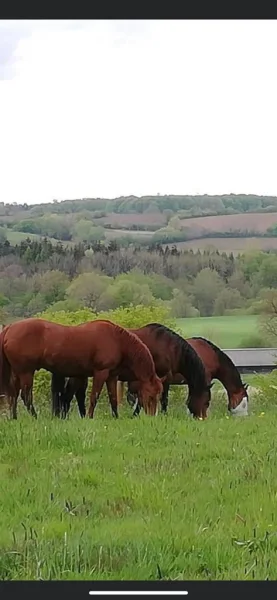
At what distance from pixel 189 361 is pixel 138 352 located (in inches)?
35.2

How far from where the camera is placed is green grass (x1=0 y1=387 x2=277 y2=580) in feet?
6.23

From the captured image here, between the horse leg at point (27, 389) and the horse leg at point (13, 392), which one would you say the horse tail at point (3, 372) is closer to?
the horse leg at point (13, 392)

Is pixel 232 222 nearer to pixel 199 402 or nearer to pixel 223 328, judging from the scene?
pixel 199 402

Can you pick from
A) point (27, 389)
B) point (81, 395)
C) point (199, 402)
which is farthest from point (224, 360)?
point (27, 389)

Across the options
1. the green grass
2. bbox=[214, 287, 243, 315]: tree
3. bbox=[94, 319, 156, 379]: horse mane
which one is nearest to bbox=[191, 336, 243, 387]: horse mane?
bbox=[214, 287, 243, 315]: tree

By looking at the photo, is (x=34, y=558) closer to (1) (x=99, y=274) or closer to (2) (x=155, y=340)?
(2) (x=155, y=340)

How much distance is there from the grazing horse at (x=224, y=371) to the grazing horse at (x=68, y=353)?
1686 mm

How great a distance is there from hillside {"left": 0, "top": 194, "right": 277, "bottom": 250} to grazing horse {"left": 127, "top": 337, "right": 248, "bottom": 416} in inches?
44.4

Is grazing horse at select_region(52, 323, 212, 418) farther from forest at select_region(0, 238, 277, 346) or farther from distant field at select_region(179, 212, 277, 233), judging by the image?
forest at select_region(0, 238, 277, 346)

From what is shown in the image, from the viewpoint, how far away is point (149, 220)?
6.74 metres

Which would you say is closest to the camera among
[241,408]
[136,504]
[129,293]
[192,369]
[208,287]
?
[136,504]

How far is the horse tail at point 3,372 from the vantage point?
20.4ft

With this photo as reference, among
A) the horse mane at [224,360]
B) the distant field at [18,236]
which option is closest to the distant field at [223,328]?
the horse mane at [224,360]

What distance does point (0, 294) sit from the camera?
774 centimetres
